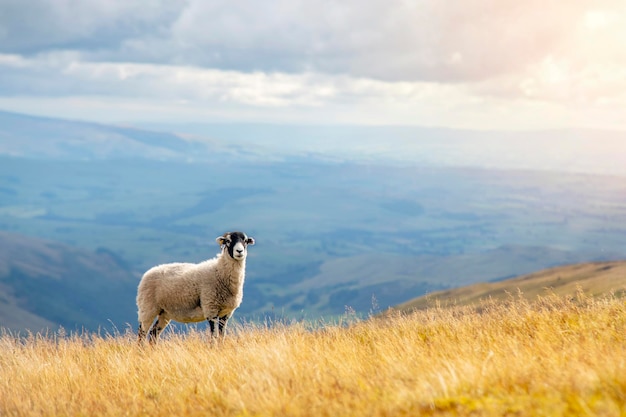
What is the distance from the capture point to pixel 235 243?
55.2 ft

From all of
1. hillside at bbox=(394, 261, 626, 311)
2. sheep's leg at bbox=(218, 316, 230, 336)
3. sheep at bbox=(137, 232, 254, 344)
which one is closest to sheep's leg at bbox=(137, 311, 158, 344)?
sheep at bbox=(137, 232, 254, 344)

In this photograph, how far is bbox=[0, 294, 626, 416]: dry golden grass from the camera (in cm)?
741

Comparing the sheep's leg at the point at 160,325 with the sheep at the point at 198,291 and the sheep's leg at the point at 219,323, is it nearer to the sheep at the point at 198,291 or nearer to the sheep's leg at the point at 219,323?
the sheep at the point at 198,291

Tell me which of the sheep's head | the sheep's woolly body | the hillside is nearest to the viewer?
the sheep's head

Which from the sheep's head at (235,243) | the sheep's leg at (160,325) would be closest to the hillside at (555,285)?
the sheep's head at (235,243)

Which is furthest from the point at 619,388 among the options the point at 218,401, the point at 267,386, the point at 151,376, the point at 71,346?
the point at 71,346

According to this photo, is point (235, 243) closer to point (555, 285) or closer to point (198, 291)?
point (198, 291)

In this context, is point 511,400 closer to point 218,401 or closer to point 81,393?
point 218,401

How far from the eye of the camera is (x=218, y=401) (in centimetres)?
886

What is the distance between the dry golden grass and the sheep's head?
2.74 meters

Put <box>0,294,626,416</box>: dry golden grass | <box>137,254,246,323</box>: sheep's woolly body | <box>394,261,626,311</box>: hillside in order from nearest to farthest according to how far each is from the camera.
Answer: <box>0,294,626,416</box>: dry golden grass, <box>137,254,246,323</box>: sheep's woolly body, <box>394,261,626,311</box>: hillside

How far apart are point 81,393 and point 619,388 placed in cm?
757

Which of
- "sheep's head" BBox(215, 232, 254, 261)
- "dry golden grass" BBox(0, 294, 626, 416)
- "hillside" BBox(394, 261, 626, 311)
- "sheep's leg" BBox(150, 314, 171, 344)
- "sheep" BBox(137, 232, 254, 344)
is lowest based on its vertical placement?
"hillside" BBox(394, 261, 626, 311)

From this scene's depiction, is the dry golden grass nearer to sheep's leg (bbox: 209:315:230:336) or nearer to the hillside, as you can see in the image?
sheep's leg (bbox: 209:315:230:336)
